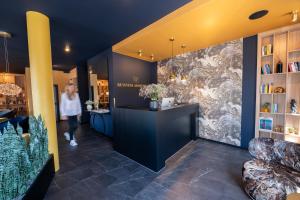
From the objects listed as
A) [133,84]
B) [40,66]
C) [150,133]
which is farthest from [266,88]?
[40,66]

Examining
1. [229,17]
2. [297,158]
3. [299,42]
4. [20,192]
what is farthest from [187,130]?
[20,192]

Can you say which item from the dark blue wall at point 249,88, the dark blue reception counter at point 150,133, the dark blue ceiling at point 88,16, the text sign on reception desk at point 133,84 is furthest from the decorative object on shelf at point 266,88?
the text sign on reception desk at point 133,84

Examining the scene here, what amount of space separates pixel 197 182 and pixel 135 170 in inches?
46.9

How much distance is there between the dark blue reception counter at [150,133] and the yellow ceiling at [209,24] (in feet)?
5.99

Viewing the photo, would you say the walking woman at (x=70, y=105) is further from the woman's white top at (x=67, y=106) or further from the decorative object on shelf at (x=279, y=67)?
the decorative object on shelf at (x=279, y=67)

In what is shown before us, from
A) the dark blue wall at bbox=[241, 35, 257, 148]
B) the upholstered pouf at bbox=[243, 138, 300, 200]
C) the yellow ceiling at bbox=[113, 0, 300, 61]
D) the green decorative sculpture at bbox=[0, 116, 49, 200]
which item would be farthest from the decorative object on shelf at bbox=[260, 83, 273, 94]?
the green decorative sculpture at bbox=[0, 116, 49, 200]

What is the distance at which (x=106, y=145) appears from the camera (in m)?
4.13

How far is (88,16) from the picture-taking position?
265cm

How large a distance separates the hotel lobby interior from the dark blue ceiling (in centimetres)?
2

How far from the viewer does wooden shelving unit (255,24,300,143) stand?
3.01 m

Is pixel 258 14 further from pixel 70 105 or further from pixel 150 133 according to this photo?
pixel 70 105

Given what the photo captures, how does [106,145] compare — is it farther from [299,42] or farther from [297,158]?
[299,42]

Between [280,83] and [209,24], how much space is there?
7.29 feet

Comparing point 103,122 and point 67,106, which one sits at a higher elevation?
point 67,106
